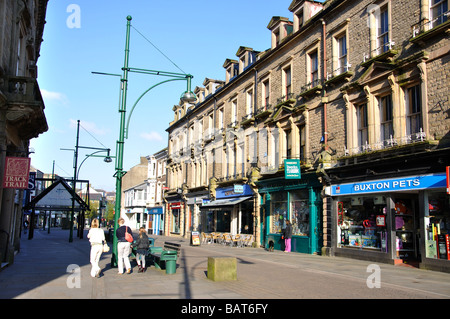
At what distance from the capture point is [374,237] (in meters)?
17.4

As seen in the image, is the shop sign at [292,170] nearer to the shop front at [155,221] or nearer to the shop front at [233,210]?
the shop front at [233,210]

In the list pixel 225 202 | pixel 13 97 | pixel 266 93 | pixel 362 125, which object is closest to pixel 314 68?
pixel 362 125

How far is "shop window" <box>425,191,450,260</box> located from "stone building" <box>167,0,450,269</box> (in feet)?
0.11

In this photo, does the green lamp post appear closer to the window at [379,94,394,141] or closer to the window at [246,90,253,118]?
the window at [379,94,394,141]

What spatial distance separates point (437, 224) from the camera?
47.2 ft

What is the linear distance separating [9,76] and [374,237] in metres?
15.0

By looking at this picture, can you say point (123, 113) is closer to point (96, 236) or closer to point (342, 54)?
point (96, 236)

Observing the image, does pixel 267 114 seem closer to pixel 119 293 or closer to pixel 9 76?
pixel 9 76

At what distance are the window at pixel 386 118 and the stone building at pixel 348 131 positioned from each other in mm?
53

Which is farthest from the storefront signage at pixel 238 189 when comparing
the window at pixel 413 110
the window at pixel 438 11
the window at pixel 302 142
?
the window at pixel 438 11

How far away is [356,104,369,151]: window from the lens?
59.8ft

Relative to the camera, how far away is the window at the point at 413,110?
1548cm

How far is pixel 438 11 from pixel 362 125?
5.43 m
